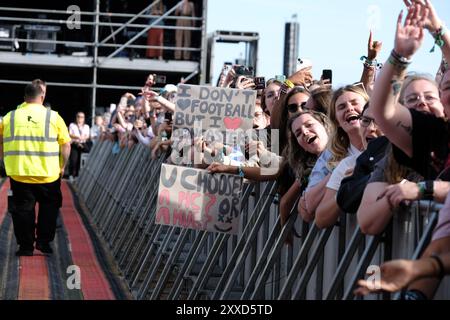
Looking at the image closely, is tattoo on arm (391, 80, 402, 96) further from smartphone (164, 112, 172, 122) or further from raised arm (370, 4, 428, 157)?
smartphone (164, 112, 172, 122)

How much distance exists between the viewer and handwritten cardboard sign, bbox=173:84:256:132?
861 centimetres

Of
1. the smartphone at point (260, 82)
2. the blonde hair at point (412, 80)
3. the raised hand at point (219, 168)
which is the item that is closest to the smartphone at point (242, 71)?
the smartphone at point (260, 82)

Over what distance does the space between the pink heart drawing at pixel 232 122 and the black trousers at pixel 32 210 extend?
205 inches

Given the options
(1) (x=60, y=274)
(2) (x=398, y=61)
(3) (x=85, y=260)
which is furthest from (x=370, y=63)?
(3) (x=85, y=260)

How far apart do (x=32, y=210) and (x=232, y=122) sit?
540 cm

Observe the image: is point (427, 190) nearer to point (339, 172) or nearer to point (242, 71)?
point (339, 172)

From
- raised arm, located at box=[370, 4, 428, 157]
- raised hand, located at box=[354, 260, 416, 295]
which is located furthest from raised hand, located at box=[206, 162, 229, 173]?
raised hand, located at box=[354, 260, 416, 295]

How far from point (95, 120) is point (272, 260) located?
2704 centimetres

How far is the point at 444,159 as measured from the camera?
5.02m

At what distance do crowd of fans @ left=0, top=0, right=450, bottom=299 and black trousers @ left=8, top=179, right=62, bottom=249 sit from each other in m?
5.39

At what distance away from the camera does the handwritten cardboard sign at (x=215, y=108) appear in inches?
339

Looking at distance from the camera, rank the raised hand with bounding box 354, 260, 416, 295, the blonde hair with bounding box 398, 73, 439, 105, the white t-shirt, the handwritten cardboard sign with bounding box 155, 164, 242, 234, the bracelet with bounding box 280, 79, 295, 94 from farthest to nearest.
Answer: the bracelet with bounding box 280, 79, 295, 94
the handwritten cardboard sign with bounding box 155, 164, 242, 234
the white t-shirt
the blonde hair with bounding box 398, 73, 439, 105
the raised hand with bounding box 354, 260, 416, 295

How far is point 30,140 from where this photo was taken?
13.2 meters

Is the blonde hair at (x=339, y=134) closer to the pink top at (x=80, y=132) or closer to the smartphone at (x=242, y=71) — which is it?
the smartphone at (x=242, y=71)
